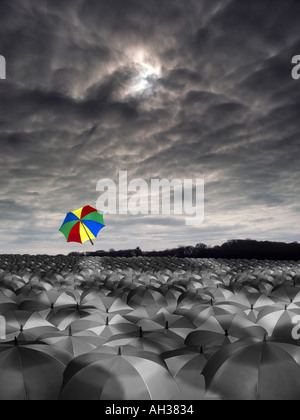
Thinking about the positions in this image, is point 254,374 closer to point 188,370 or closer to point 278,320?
point 188,370

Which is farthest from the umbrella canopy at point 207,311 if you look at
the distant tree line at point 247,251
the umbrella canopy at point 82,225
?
the distant tree line at point 247,251

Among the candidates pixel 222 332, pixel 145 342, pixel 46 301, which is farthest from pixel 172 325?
pixel 46 301

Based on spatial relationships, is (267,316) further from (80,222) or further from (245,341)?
(80,222)

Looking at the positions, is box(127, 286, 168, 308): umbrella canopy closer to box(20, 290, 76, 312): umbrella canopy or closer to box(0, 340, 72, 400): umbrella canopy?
box(20, 290, 76, 312): umbrella canopy

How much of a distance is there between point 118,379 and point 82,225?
26.1m

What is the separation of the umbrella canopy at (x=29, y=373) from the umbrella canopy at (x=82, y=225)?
2436cm

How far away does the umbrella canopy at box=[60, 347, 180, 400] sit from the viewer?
6.32m

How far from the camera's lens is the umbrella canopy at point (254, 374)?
6504 millimetres

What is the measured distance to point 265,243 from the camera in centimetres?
6150

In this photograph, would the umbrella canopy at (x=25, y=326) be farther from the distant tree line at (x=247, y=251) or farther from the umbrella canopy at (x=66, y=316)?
the distant tree line at (x=247, y=251)

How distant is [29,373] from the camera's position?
6875 mm

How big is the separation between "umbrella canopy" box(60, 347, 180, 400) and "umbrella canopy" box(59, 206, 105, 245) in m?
25.1

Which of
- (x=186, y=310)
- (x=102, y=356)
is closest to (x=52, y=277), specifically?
(x=186, y=310)
